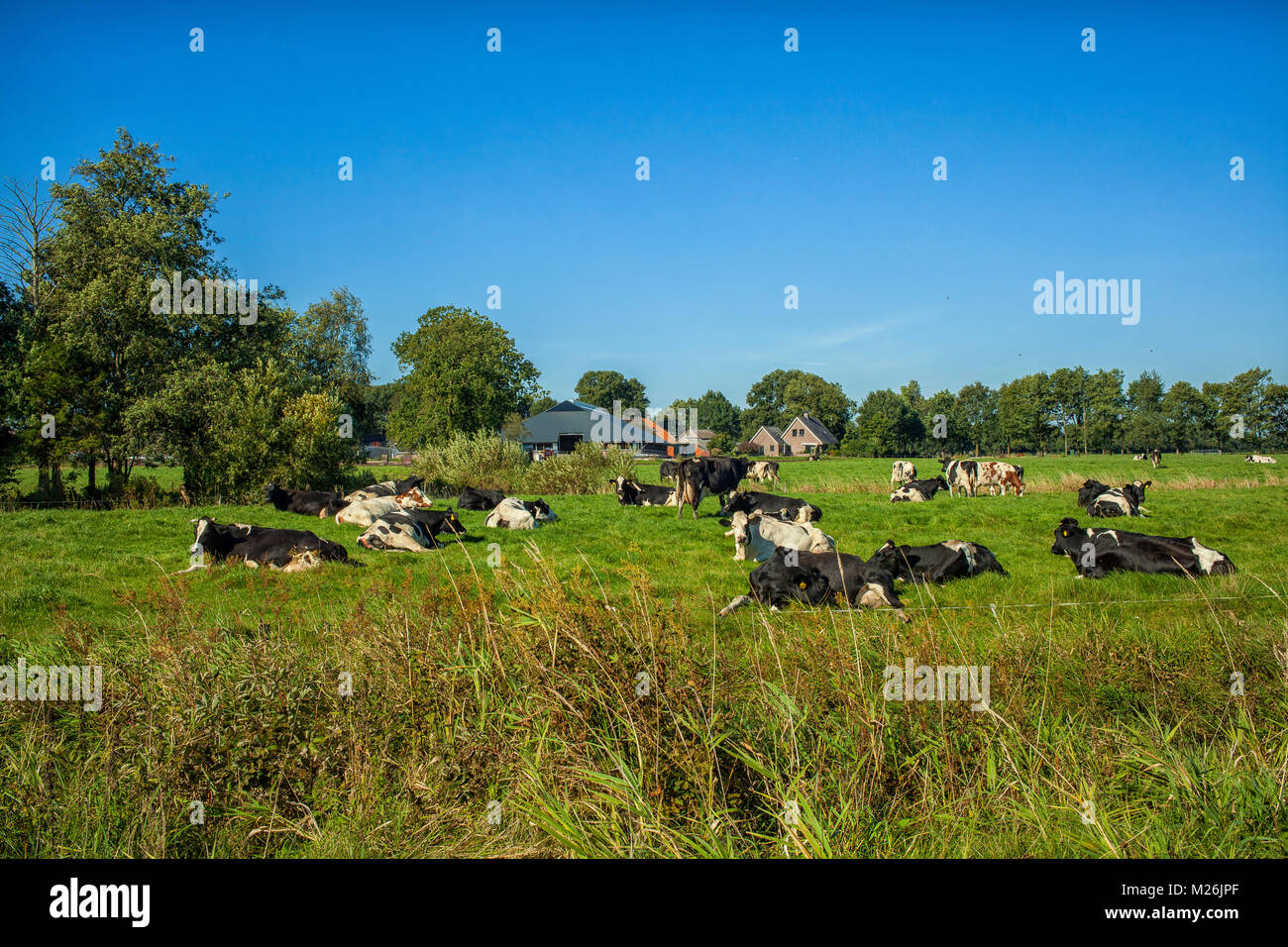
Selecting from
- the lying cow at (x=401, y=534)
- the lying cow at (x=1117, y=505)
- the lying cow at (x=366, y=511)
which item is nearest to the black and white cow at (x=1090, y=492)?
the lying cow at (x=1117, y=505)

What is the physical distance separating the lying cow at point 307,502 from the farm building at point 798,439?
80.4m

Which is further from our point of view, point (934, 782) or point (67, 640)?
point (67, 640)

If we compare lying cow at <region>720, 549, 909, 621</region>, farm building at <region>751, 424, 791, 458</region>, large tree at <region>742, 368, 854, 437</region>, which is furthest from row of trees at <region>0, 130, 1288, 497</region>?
large tree at <region>742, 368, 854, 437</region>

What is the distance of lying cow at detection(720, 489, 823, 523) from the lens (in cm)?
1560

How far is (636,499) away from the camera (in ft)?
67.9

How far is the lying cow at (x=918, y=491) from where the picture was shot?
22.3 meters

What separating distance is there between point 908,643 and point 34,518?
59.2 ft

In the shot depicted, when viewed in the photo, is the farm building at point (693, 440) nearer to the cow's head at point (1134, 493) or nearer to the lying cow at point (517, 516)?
the cow's head at point (1134, 493)

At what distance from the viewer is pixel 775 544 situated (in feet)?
39.4

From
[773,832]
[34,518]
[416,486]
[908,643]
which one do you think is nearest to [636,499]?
[416,486]

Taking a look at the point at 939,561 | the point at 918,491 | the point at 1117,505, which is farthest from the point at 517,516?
the point at 1117,505

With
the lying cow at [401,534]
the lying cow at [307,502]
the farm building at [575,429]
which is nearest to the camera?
the lying cow at [401,534]

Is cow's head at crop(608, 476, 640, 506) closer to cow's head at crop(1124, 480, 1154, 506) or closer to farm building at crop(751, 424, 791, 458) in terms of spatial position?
cow's head at crop(1124, 480, 1154, 506)

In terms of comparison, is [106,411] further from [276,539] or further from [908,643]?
[908,643]
